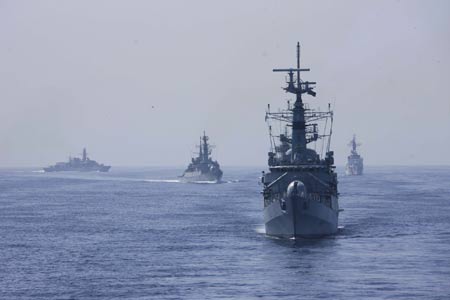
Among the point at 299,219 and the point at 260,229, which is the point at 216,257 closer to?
the point at 299,219

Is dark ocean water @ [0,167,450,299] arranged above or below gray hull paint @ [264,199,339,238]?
below

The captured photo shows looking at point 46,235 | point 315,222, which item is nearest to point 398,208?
point 315,222

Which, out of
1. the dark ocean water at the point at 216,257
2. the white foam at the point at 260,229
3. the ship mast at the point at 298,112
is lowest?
the dark ocean water at the point at 216,257

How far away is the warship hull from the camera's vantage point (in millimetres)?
77250

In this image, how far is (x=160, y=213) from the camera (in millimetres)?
121125

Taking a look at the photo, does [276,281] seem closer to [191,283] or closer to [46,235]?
[191,283]

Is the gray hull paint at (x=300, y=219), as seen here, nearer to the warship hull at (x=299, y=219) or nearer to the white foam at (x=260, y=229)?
the warship hull at (x=299, y=219)

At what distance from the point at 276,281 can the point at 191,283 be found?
5.61 metres

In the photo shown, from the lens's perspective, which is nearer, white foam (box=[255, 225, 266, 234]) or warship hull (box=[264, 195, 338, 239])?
warship hull (box=[264, 195, 338, 239])

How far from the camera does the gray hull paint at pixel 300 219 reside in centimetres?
7720

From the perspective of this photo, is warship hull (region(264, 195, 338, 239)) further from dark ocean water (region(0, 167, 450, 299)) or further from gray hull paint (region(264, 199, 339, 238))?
dark ocean water (region(0, 167, 450, 299))

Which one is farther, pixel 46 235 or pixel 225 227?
pixel 225 227

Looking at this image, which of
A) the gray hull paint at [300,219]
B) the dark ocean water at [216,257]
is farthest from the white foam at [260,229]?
the gray hull paint at [300,219]

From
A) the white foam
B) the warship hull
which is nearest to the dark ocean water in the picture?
the white foam
